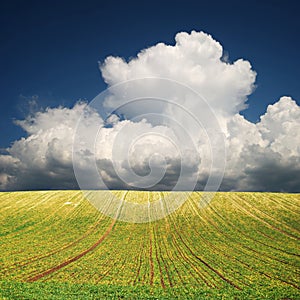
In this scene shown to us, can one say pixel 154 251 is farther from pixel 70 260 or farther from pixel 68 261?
pixel 68 261

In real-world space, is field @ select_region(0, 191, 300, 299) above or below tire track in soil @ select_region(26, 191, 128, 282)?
above

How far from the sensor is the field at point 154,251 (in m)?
23.2

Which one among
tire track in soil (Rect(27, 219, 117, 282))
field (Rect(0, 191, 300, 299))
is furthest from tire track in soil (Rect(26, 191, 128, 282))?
field (Rect(0, 191, 300, 299))

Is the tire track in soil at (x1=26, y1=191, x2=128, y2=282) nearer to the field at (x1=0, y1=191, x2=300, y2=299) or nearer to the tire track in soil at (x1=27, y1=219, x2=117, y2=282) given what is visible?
the tire track in soil at (x1=27, y1=219, x2=117, y2=282)

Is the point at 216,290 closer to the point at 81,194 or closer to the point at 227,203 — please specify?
the point at 227,203

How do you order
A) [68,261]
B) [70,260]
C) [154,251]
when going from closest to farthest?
1. [68,261]
2. [70,260]
3. [154,251]

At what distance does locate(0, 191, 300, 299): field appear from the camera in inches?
914

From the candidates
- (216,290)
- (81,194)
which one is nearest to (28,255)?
(216,290)

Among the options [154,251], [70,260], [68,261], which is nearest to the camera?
[68,261]

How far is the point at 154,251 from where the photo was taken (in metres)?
39.8

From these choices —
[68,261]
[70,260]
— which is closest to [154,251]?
[70,260]

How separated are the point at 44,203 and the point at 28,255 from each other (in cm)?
4331

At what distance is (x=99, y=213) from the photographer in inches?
2717

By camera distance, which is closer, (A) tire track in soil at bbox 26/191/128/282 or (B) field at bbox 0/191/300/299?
(B) field at bbox 0/191/300/299
